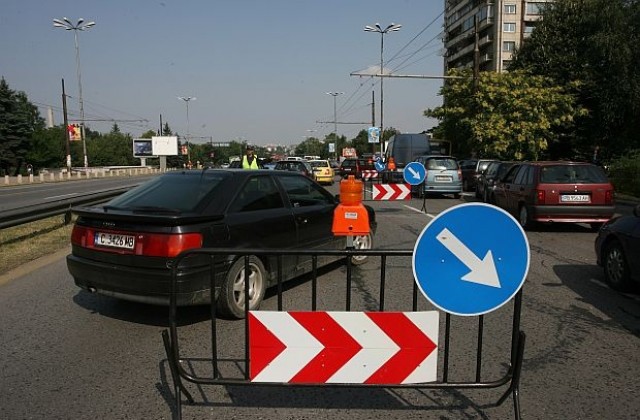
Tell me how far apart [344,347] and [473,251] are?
0.94m

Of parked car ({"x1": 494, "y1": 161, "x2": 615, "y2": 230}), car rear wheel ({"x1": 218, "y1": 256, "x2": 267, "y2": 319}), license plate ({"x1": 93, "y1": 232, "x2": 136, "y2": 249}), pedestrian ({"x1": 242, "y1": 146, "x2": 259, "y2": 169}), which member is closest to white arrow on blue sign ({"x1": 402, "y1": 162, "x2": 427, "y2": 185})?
parked car ({"x1": 494, "y1": 161, "x2": 615, "y2": 230})

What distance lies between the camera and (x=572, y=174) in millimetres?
11000

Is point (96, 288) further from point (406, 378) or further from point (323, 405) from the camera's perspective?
point (406, 378)

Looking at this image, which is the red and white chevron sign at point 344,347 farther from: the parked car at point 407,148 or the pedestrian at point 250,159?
the parked car at point 407,148

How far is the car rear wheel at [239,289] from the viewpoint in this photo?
4.91m

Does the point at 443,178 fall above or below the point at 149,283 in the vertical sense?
above

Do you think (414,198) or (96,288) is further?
(414,198)

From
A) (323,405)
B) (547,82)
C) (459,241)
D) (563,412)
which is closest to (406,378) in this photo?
(323,405)

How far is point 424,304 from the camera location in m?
5.55

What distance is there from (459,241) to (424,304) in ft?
8.98

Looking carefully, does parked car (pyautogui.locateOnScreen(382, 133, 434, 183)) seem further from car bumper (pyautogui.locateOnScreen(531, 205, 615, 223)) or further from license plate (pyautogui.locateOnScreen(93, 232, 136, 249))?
license plate (pyautogui.locateOnScreen(93, 232, 136, 249))

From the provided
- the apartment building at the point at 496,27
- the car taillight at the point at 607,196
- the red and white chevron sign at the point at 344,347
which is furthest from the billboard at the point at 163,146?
the red and white chevron sign at the point at 344,347

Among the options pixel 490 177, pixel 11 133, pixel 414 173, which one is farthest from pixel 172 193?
pixel 11 133

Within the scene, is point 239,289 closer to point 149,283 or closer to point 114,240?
point 149,283
